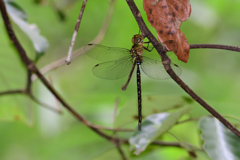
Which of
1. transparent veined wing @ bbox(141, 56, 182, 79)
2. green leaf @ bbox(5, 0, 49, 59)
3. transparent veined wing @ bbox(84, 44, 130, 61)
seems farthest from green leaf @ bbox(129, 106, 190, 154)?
green leaf @ bbox(5, 0, 49, 59)

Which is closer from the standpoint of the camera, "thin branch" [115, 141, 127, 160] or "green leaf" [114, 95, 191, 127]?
"green leaf" [114, 95, 191, 127]

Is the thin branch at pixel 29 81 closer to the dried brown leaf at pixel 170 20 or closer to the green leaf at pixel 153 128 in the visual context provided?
the green leaf at pixel 153 128

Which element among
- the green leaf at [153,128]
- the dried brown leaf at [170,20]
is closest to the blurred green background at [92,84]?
the green leaf at [153,128]

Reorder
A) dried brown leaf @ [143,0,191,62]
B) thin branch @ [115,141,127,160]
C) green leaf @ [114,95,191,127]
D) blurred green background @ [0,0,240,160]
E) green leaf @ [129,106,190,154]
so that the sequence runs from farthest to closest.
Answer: blurred green background @ [0,0,240,160] < thin branch @ [115,141,127,160] < green leaf @ [114,95,191,127] < green leaf @ [129,106,190,154] < dried brown leaf @ [143,0,191,62]

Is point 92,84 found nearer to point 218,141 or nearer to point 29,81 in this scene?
point 29,81

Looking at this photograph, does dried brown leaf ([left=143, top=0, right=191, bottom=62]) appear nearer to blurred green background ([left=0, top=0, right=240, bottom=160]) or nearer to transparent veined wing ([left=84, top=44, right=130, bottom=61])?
transparent veined wing ([left=84, top=44, right=130, bottom=61])

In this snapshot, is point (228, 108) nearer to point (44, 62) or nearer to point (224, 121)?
point (224, 121)

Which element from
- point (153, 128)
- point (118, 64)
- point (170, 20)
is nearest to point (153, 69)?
point (118, 64)
